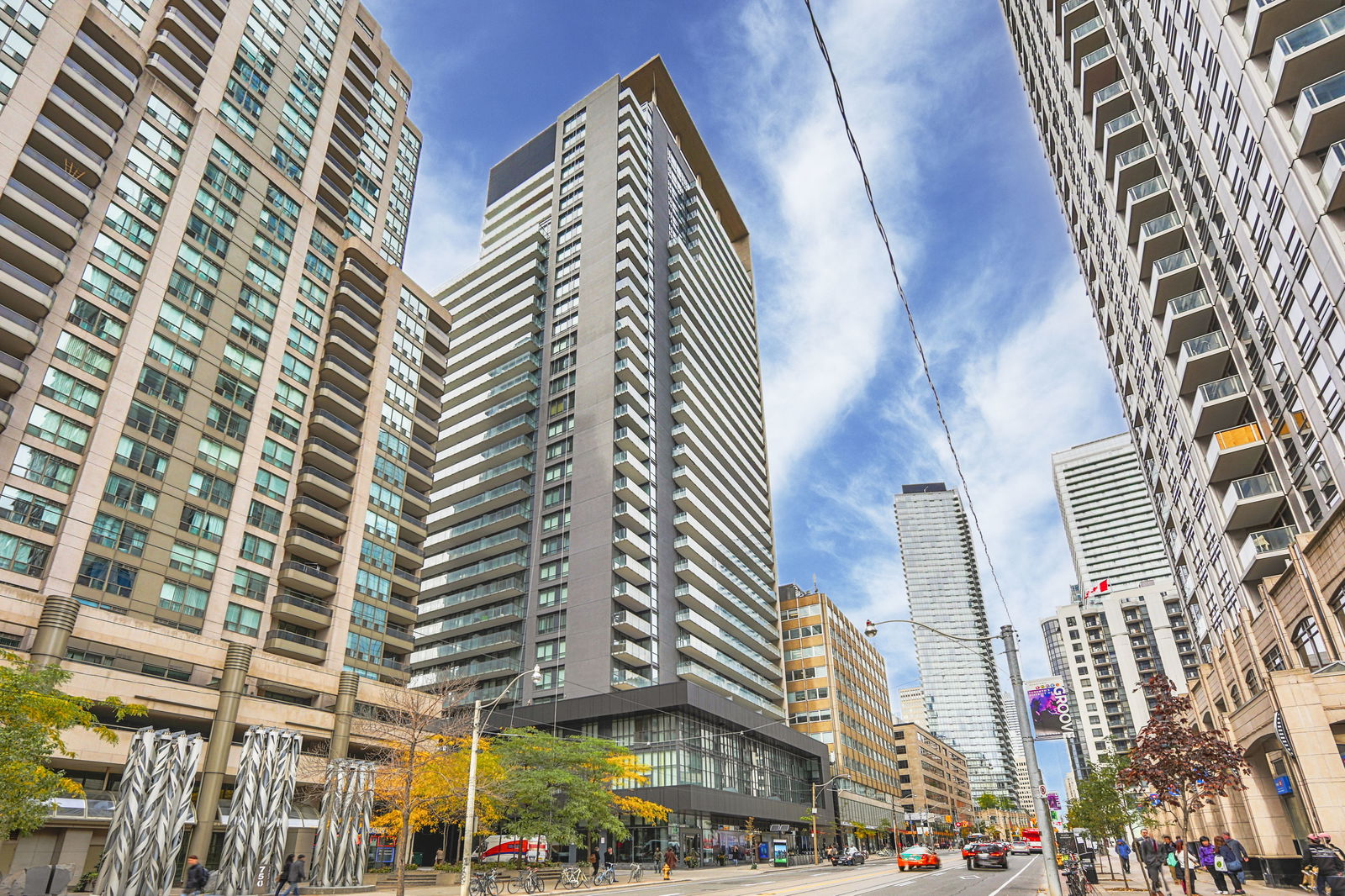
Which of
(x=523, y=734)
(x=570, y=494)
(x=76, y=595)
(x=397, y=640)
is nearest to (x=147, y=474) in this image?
(x=76, y=595)

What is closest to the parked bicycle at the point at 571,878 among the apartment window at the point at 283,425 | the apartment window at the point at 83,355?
the apartment window at the point at 283,425

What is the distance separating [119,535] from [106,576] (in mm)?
2405

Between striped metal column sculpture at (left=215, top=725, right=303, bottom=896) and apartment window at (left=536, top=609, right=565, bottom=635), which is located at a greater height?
apartment window at (left=536, top=609, right=565, bottom=635)

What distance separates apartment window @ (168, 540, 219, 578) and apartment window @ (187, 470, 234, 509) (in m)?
3.36

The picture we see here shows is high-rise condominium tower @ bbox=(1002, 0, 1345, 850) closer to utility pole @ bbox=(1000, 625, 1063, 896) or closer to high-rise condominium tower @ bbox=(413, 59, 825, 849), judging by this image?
utility pole @ bbox=(1000, 625, 1063, 896)

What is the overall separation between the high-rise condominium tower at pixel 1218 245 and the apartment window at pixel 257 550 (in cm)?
5800

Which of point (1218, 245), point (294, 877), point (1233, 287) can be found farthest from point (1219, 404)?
point (294, 877)

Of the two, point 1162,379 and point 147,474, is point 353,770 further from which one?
point 1162,379

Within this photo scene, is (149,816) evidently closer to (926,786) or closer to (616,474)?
(616,474)

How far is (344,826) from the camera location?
29.0m

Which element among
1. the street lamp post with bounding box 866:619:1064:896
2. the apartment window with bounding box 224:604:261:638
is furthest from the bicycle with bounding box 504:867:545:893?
the apartment window with bounding box 224:604:261:638

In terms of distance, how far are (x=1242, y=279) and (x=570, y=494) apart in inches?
2164

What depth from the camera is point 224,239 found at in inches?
2108

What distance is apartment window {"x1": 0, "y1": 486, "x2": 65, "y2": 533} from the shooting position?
38.2 meters
